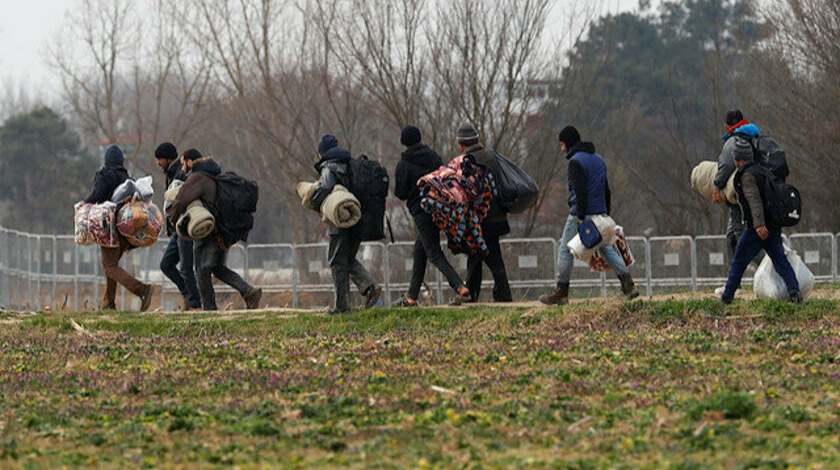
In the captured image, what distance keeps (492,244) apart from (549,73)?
64.5 ft

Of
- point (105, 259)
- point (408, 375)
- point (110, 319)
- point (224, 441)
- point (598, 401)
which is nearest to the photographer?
point (224, 441)

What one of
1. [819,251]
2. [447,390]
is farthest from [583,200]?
[819,251]

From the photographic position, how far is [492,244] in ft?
57.2

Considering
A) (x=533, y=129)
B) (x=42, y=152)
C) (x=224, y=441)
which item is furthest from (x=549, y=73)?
(x=42, y=152)

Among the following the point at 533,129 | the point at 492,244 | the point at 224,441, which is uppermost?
the point at 533,129

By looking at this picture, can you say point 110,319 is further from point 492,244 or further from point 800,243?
point 800,243

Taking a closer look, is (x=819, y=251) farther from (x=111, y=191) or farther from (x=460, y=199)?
(x=111, y=191)

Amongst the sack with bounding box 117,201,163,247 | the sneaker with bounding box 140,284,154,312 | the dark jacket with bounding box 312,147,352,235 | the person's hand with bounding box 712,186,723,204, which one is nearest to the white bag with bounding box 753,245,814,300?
the person's hand with bounding box 712,186,723,204

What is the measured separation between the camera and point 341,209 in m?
16.1

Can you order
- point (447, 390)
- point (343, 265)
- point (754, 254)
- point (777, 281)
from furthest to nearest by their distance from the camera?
1. point (343, 265)
2. point (777, 281)
3. point (754, 254)
4. point (447, 390)

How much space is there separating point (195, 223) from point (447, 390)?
739 centimetres

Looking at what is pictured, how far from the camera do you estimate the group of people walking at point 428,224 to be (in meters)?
A: 14.7

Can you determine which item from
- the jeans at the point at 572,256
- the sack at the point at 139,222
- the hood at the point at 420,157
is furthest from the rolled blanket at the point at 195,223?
the jeans at the point at 572,256

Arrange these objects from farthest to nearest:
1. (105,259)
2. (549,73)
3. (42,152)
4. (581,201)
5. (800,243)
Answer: (42,152) < (549,73) < (800,243) < (105,259) < (581,201)
